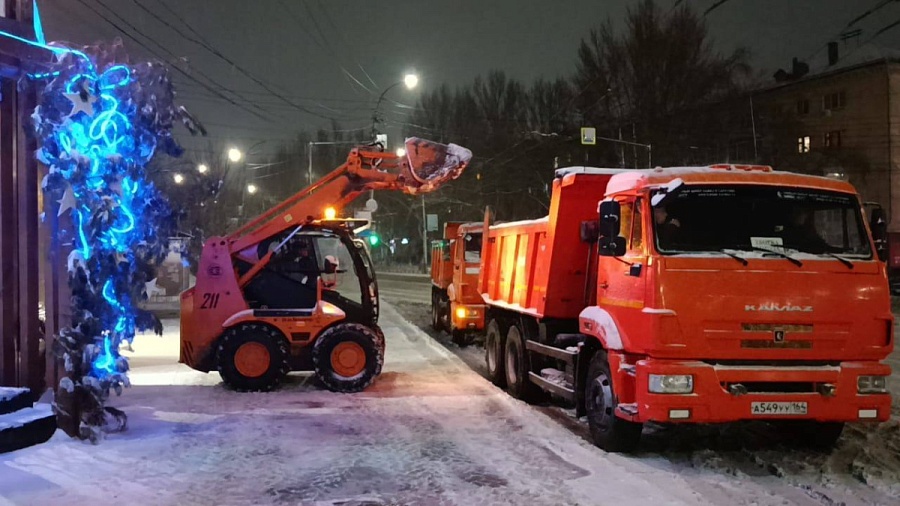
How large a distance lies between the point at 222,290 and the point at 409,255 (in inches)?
2538

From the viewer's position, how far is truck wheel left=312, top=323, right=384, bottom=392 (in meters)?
10.4

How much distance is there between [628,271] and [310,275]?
5478 millimetres

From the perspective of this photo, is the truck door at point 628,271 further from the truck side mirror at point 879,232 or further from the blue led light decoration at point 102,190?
the blue led light decoration at point 102,190

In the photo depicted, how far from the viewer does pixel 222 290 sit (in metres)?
10.3

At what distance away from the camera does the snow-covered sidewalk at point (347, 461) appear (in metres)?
5.88

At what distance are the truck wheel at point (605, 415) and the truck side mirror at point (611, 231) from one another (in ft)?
3.70

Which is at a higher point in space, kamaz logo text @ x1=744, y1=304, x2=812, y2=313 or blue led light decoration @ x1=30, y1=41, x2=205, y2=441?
blue led light decoration @ x1=30, y1=41, x2=205, y2=441

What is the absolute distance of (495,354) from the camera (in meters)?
11.9

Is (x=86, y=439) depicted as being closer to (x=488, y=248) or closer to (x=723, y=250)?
(x=723, y=250)

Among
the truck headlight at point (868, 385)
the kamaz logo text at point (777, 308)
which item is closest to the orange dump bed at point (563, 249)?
the kamaz logo text at point (777, 308)

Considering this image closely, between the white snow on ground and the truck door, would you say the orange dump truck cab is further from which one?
the white snow on ground

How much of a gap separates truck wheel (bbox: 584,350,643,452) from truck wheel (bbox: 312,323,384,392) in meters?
3.71

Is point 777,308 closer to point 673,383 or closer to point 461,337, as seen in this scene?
point 673,383

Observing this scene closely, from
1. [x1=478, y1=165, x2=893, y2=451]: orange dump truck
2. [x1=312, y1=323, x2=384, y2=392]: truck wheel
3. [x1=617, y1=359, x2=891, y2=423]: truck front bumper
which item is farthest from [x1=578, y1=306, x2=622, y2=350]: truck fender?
[x1=312, y1=323, x2=384, y2=392]: truck wheel
